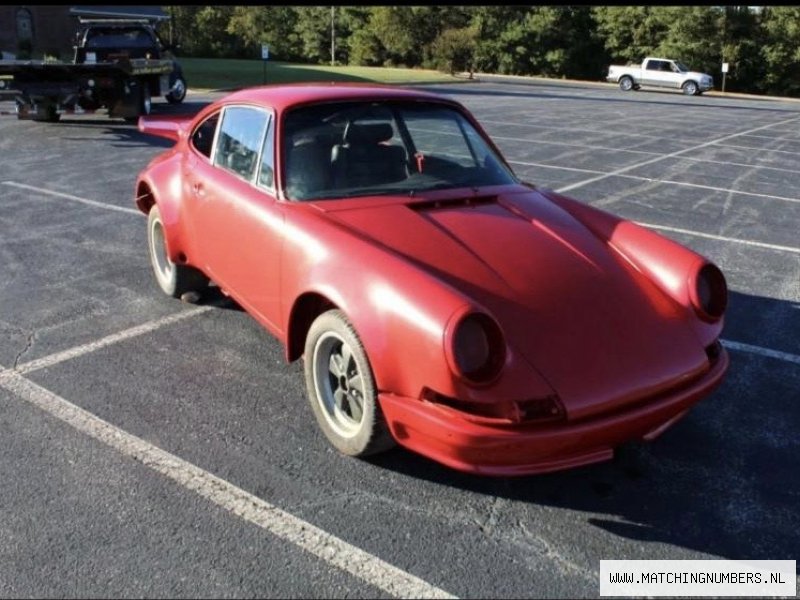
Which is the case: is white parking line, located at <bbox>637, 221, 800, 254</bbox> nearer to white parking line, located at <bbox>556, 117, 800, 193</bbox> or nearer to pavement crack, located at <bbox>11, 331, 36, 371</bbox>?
white parking line, located at <bbox>556, 117, 800, 193</bbox>

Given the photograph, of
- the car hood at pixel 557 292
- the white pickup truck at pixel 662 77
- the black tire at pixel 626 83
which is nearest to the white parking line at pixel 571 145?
the car hood at pixel 557 292

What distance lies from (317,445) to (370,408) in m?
0.51

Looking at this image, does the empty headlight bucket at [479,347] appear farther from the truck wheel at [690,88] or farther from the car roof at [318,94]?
the truck wheel at [690,88]

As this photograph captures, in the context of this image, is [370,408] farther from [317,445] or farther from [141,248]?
[141,248]

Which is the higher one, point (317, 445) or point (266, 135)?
point (266, 135)

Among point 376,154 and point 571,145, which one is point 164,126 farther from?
point 571,145

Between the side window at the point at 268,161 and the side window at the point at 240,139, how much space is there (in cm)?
7

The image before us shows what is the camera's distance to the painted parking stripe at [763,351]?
4.60 m

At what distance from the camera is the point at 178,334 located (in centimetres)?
477

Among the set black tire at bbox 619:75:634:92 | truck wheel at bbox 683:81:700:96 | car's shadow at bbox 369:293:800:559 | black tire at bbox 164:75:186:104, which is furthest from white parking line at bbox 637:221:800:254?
black tire at bbox 619:75:634:92

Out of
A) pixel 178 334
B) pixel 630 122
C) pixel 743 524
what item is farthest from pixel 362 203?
pixel 630 122

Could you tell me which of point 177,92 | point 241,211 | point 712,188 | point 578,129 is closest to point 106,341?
point 241,211

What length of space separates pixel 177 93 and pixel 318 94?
16616 millimetres

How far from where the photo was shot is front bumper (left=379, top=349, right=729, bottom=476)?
2.79 metres
